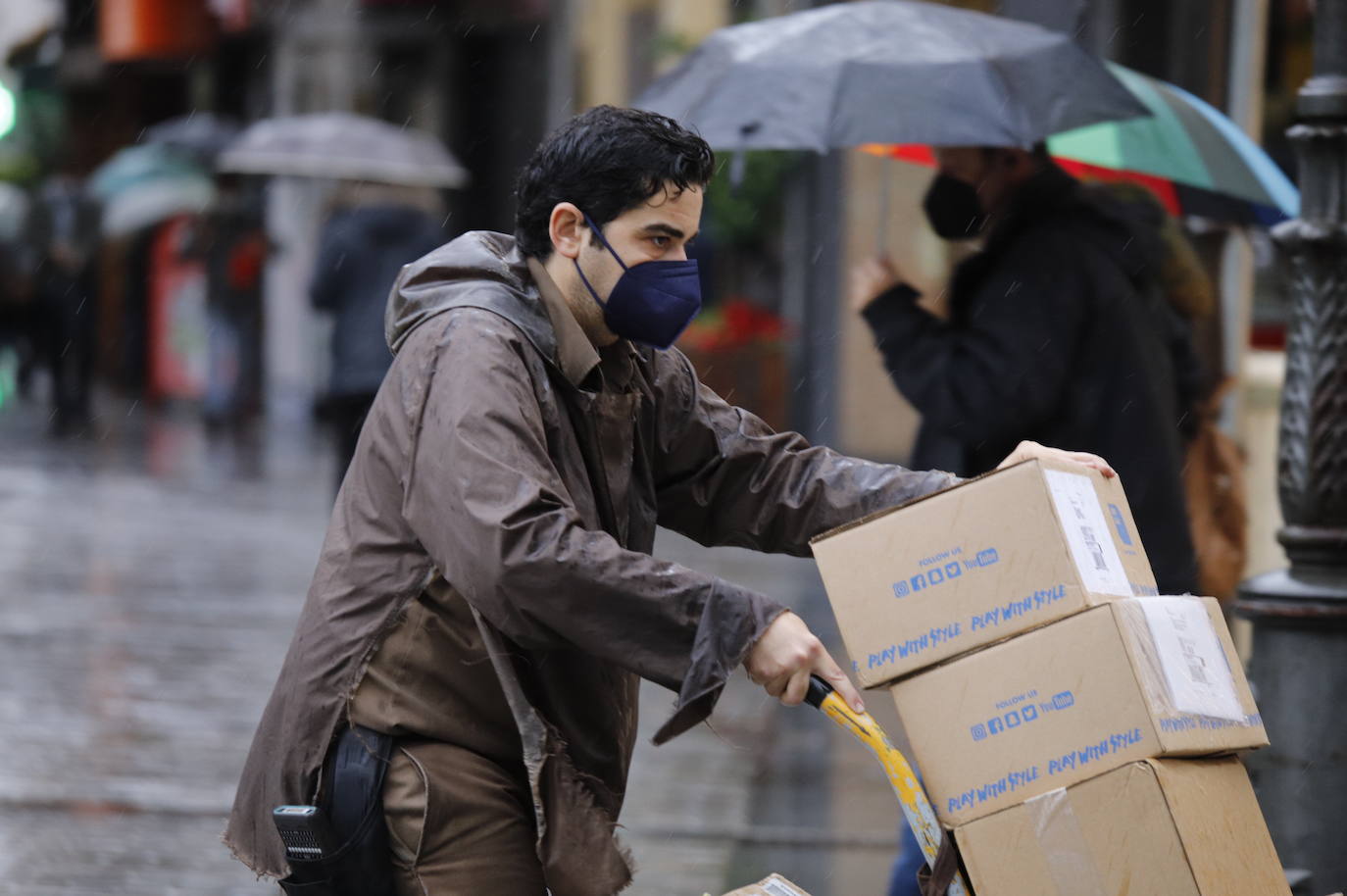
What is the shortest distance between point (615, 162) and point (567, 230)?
5.8 inches

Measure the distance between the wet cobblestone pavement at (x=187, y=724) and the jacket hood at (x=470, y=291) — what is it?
0.69m

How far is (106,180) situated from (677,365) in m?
19.8

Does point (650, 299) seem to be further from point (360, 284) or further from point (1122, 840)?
point (360, 284)

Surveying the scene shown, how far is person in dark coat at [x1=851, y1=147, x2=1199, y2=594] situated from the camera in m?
4.41

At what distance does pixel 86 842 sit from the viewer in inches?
226

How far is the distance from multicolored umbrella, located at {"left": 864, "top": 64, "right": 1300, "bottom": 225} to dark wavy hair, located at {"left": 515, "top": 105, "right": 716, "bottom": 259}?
7.90ft

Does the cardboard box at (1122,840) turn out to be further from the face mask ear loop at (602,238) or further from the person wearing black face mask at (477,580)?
the face mask ear loop at (602,238)

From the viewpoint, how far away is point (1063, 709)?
2.55 meters

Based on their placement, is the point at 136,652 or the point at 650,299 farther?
the point at 136,652

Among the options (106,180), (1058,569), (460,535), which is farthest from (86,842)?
(106,180)

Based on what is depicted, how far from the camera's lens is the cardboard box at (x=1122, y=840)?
97.7 inches

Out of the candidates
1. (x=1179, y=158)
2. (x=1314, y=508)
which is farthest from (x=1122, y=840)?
(x=1179, y=158)

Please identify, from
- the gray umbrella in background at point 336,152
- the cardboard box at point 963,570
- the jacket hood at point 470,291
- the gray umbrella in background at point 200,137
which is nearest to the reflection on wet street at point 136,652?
the gray umbrella in background at point 336,152

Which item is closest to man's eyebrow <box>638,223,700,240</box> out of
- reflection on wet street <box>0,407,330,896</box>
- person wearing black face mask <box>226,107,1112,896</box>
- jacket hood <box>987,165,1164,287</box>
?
person wearing black face mask <box>226,107,1112,896</box>
